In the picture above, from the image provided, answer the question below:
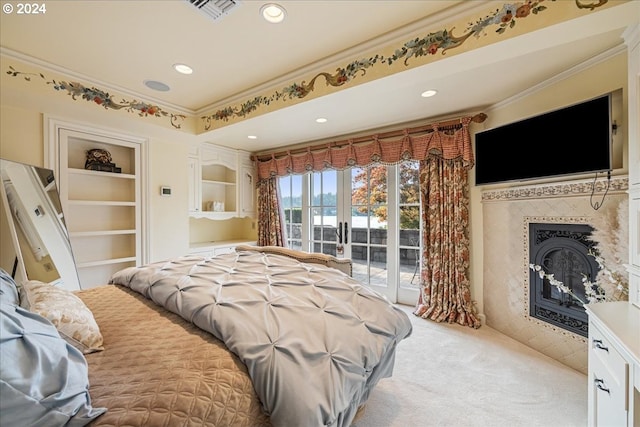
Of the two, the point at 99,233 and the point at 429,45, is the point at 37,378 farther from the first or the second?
the point at 99,233

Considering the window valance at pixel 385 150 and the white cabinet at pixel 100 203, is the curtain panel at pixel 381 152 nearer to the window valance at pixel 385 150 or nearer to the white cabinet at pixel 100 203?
the window valance at pixel 385 150

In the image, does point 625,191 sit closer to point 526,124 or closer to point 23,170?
point 526,124

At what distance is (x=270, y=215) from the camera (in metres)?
4.48

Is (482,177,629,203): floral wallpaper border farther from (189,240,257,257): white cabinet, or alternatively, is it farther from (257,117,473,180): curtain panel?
(189,240,257,257): white cabinet

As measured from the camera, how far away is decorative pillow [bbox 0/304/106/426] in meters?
0.59

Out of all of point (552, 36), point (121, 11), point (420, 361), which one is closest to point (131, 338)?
point (121, 11)

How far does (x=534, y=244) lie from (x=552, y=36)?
1.73m

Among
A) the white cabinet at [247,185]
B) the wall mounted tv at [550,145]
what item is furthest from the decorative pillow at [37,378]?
the white cabinet at [247,185]

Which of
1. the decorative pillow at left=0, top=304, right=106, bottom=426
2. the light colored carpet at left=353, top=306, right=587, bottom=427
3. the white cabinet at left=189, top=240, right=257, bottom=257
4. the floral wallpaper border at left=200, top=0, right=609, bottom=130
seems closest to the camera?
the decorative pillow at left=0, top=304, right=106, bottom=426

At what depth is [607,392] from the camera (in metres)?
1.22

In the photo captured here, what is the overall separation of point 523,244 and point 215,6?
3117 millimetres

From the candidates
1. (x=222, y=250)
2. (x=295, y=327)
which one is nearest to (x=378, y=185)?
(x=222, y=250)

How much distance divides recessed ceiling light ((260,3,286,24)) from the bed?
1.61 meters

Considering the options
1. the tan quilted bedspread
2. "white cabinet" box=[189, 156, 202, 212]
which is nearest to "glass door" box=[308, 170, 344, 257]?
"white cabinet" box=[189, 156, 202, 212]
